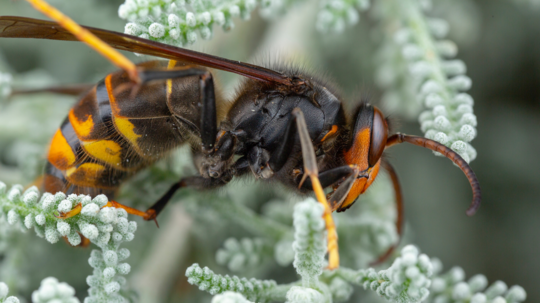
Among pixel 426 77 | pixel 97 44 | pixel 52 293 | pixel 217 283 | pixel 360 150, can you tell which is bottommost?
pixel 52 293

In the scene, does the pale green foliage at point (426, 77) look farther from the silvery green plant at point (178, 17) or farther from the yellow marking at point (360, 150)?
the silvery green plant at point (178, 17)

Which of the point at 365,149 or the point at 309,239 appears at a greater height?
the point at 365,149

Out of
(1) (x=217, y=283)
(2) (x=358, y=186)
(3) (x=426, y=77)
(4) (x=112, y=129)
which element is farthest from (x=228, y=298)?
(3) (x=426, y=77)

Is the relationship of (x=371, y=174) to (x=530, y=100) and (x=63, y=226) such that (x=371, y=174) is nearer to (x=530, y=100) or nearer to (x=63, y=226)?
(x=63, y=226)

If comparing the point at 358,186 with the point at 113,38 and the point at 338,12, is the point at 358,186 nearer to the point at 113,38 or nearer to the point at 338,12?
the point at 338,12

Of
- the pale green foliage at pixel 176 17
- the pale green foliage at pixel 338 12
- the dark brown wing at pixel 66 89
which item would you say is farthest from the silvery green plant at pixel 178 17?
the dark brown wing at pixel 66 89
